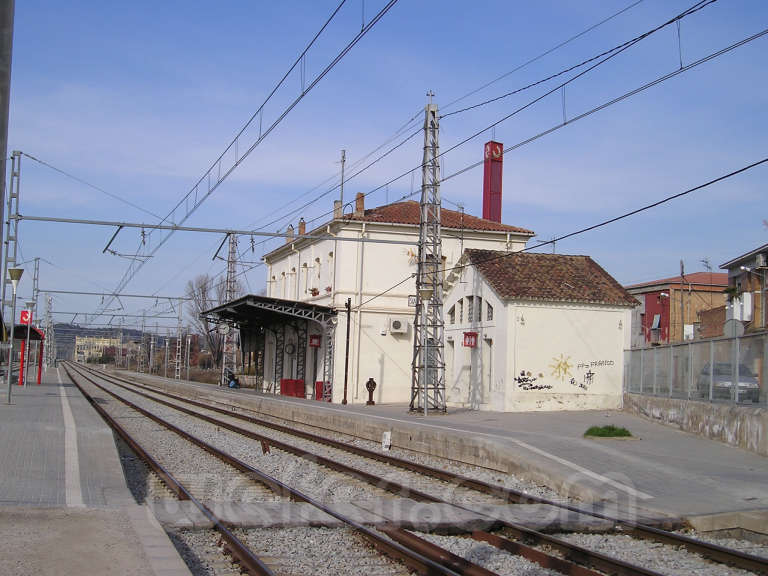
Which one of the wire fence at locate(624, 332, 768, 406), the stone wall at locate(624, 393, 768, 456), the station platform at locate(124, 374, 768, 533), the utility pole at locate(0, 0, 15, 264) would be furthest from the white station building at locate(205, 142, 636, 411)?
the utility pole at locate(0, 0, 15, 264)

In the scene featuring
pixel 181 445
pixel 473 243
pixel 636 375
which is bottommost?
pixel 181 445

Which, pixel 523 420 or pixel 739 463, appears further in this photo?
pixel 523 420

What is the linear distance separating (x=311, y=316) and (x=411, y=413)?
11.8 m

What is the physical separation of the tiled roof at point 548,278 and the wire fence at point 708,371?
3.06m

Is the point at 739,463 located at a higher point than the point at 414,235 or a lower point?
lower

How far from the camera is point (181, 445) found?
18.4m

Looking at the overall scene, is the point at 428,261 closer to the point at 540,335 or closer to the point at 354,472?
the point at 540,335

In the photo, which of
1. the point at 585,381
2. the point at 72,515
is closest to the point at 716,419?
the point at 585,381

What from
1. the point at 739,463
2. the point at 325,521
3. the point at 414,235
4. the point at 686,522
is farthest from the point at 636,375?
the point at 325,521

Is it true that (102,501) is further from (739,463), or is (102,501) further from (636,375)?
(636,375)

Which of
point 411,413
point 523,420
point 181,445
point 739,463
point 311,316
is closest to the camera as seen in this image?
point 739,463

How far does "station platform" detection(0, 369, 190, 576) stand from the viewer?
614 centimetres

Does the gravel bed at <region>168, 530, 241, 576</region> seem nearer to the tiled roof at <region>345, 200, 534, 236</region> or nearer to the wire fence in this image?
the wire fence

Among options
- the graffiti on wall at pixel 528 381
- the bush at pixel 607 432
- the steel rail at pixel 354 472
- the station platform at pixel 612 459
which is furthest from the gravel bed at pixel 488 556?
the graffiti on wall at pixel 528 381
